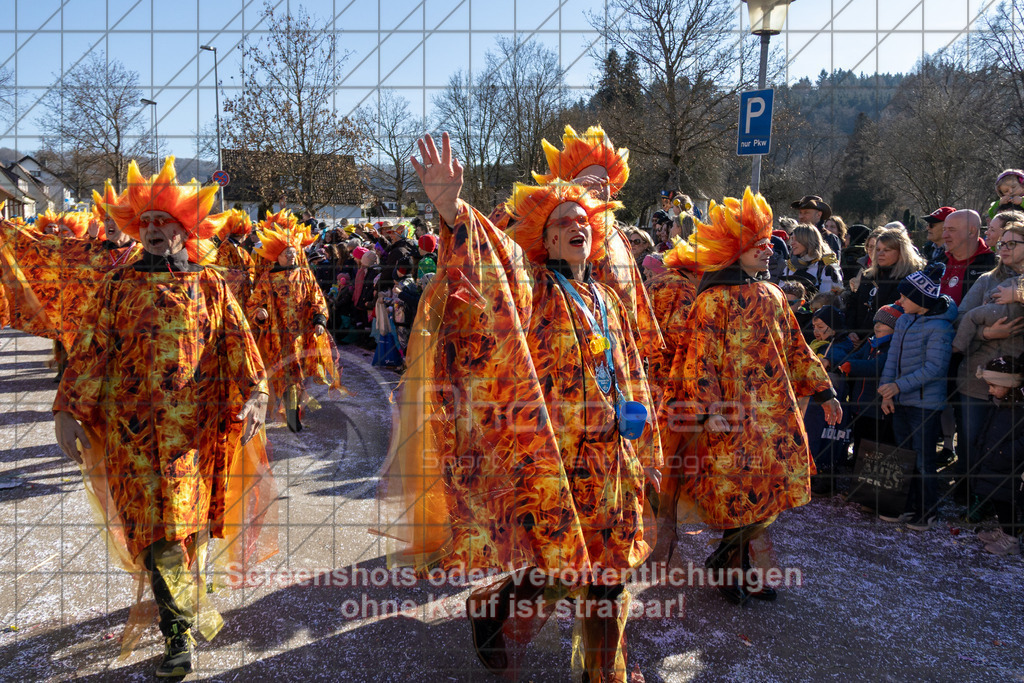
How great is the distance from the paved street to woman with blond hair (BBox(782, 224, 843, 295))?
1.67 m

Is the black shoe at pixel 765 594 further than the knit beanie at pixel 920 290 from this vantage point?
No

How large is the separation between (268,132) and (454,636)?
15.0ft

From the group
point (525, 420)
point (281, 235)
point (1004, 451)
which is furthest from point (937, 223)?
point (281, 235)

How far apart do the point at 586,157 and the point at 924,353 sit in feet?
7.25

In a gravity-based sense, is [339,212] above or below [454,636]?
above

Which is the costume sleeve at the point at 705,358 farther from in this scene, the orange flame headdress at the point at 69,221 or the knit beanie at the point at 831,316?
the orange flame headdress at the point at 69,221

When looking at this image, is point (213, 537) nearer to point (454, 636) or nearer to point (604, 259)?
point (454, 636)

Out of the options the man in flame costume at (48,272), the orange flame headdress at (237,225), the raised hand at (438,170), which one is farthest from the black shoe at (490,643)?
the man in flame costume at (48,272)

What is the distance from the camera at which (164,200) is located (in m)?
2.81

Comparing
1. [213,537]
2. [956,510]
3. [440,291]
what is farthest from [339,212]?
[956,510]

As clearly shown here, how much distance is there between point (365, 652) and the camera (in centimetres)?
283

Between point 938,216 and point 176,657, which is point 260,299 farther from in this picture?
point 938,216

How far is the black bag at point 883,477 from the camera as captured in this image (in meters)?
4.19

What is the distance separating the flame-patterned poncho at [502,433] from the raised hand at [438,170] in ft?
0.30
